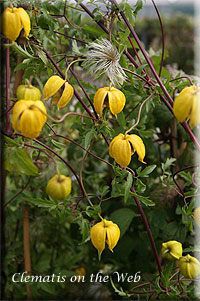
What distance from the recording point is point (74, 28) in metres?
0.81

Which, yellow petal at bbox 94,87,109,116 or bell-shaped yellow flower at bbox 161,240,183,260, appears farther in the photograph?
bell-shaped yellow flower at bbox 161,240,183,260

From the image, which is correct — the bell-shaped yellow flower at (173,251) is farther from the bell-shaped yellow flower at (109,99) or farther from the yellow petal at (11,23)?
the yellow petal at (11,23)

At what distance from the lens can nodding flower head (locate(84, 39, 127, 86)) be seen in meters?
0.65

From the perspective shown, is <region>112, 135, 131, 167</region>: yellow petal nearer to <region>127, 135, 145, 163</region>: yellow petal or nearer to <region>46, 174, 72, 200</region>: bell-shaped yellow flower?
<region>127, 135, 145, 163</region>: yellow petal

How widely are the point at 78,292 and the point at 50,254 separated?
0.31 metres

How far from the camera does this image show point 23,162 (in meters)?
0.60

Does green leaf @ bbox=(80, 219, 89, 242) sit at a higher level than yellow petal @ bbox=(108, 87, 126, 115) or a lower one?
lower

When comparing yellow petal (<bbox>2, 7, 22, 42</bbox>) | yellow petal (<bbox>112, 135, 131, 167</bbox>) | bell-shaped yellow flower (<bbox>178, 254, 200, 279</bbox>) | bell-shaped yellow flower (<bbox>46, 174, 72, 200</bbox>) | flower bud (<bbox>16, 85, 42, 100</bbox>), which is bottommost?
bell-shaped yellow flower (<bbox>178, 254, 200, 279</bbox>)

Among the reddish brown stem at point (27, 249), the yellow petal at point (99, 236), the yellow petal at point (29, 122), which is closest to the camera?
the yellow petal at point (29, 122)

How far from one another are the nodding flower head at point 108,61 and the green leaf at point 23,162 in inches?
7.5

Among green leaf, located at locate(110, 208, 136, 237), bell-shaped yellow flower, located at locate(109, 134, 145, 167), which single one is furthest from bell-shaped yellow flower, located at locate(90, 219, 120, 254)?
green leaf, located at locate(110, 208, 136, 237)

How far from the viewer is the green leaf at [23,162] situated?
60 centimetres

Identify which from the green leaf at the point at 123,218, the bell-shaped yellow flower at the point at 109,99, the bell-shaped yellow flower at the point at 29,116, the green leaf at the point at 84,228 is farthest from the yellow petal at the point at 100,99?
the green leaf at the point at 123,218

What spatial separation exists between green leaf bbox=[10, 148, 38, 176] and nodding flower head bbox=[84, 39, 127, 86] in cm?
19
